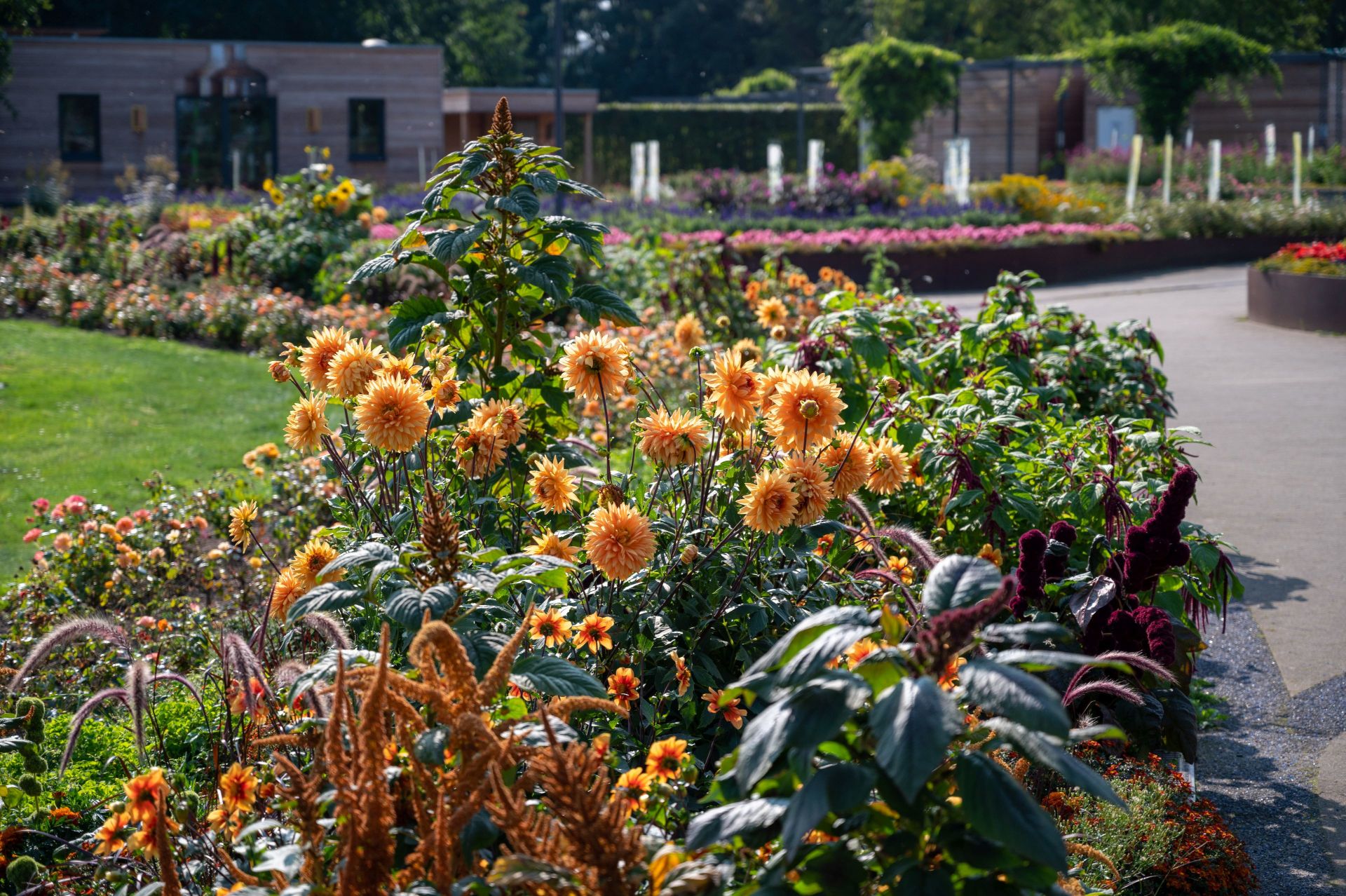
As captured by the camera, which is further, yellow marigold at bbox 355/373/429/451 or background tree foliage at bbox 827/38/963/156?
background tree foliage at bbox 827/38/963/156

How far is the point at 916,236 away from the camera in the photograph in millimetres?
16469

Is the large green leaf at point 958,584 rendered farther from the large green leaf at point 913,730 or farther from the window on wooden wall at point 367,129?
the window on wooden wall at point 367,129

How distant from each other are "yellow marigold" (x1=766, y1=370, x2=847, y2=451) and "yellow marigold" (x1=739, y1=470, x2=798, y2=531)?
13 centimetres

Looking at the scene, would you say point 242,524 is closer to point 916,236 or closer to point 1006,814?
point 1006,814

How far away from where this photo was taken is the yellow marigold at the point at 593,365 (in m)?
2.72

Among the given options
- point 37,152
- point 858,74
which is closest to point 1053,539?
point 858,74

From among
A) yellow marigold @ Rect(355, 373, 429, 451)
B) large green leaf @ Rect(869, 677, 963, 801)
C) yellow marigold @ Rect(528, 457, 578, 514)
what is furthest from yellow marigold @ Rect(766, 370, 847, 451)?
large green leaf @ Rect(869, 677, 963, 801)

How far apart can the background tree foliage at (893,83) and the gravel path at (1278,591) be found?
15947 mm

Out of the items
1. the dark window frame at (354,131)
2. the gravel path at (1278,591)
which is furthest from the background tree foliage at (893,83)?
the gravel path at (1278,591)

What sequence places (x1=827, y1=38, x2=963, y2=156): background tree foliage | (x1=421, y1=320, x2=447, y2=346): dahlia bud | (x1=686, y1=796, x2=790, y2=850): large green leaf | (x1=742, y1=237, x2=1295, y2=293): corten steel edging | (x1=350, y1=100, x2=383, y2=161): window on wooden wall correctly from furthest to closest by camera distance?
(x1=350, y1=100, x2=383, y2=161): window on wooden wall < (x1=827, y1=38, x2=963, y2=156): background tree foliage < (x1=742, y1=237, x2=1295, y2=293): corten steel edging < (x1=421, y1=320, x2=447, y2=346): dahlia bud < (x1=686, y1=796, x2=790, y2=850): large green leaf

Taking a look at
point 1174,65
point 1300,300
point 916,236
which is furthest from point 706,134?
point 1300,300

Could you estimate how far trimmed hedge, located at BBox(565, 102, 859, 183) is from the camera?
3822 cm

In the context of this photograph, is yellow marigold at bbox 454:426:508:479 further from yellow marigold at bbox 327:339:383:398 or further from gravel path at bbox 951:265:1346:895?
gravel path at bbox 951:265:1346:895

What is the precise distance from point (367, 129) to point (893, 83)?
461 inches
